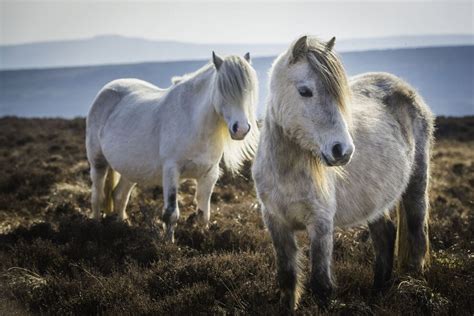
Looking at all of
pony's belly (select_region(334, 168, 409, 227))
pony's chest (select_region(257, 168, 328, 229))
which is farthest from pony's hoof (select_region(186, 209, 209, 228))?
pony's chest (select_region(257, 168, 328, 229))

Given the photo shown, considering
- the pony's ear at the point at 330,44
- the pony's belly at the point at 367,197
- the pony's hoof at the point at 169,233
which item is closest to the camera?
the pony's ear at the point at 330,44

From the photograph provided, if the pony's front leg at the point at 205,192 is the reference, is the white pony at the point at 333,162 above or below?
above

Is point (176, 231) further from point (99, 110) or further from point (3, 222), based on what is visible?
point (3, 222)

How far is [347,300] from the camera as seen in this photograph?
390 centimetres

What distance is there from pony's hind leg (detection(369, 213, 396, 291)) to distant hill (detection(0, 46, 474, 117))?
10988 cm

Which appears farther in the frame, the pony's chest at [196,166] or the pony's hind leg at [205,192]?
the pony's hind leg at [205,192]

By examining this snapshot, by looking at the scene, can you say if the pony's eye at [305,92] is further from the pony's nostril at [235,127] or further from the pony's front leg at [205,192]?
the pony's front leg at [205,192]

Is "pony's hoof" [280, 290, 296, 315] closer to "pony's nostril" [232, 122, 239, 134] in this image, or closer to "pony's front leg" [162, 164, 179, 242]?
"pony's nostril" [232, 122, 239, 134]

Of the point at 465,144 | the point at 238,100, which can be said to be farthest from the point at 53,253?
the point at 465,144

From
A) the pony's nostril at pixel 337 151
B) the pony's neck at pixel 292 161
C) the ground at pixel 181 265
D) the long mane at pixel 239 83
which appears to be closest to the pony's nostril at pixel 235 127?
the long mane at pixel 239 83

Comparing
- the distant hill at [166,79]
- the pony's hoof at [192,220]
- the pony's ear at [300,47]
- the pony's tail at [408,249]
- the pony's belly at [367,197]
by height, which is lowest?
the distant hill at [166,79]

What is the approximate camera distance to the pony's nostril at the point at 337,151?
2842mm

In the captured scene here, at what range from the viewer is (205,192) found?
6.29 metres

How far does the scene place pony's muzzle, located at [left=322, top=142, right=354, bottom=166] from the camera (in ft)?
9.27
